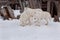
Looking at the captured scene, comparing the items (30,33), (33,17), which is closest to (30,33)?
(30,33)

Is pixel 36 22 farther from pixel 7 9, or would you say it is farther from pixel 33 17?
pixel 7 9

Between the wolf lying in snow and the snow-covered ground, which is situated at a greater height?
the wolf lying in snow

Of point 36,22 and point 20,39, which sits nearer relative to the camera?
point 20,39

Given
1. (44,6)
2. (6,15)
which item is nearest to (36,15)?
(6,15)

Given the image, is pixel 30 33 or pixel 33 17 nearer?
pixel 30 33

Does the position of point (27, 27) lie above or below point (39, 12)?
below

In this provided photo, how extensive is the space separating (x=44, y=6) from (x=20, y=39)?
3.66 m

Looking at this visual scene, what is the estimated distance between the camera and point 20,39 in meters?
1.11

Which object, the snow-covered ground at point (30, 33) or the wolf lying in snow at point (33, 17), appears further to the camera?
the wolf lying in snow at point (33, 17)

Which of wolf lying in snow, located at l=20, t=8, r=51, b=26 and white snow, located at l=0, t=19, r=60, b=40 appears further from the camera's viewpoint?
wolf lying in snow, located at l=20, t=8, r=51, b=26

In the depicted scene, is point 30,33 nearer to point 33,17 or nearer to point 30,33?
point 30,33

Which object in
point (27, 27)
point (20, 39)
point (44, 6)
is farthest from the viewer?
point (44, 6)

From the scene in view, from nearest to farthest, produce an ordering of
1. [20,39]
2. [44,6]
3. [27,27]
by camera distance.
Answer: [20,39] → [27,27] → [44,6]

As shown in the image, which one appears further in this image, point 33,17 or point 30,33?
point 33,17
